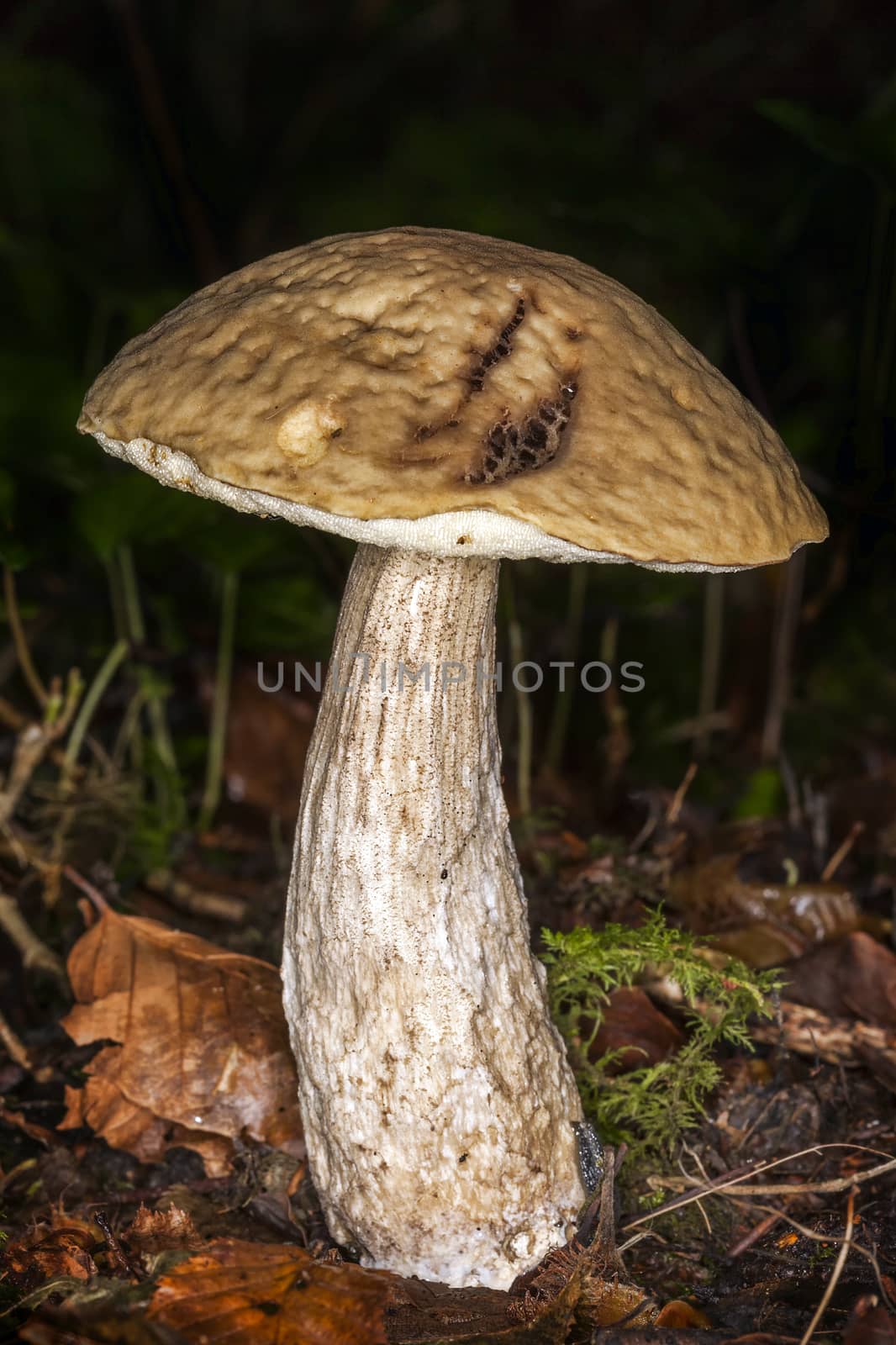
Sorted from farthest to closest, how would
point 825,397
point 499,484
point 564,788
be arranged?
point 825,397
point 564,788
point 499,484

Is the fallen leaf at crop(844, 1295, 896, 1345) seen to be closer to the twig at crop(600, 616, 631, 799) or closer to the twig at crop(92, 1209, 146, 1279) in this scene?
the twig at crop(92, 1209, 146, 1279)

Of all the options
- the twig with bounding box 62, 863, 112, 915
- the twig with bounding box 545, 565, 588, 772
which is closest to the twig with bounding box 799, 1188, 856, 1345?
the twig with bounding box 62, 863, 112, 915

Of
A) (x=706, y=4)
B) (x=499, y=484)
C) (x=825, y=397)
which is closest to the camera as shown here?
(x=499, y=484)

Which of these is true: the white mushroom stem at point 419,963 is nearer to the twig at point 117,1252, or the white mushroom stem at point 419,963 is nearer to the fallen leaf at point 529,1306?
the fallen leaf at point 529,1306

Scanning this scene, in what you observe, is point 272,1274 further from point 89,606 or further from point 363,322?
point 89,606

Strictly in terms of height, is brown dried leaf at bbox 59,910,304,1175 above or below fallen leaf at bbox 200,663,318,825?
below

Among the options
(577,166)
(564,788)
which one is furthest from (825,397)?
(564,788)
